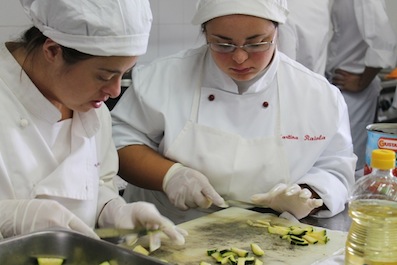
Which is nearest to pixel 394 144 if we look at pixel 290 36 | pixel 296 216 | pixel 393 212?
pixel 296 216

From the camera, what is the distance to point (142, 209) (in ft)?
5.46

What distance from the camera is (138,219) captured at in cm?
167

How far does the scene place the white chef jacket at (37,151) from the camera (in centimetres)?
156

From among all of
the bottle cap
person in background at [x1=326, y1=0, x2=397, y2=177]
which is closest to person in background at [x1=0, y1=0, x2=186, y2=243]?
the bottle cap

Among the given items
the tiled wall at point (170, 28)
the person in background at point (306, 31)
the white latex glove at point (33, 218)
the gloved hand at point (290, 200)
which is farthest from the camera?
the tiled wall at point (170, 28)

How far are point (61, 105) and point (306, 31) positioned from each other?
6.36ft

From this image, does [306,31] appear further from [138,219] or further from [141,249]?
[141,249]

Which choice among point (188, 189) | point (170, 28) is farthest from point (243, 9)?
point (170, 28)

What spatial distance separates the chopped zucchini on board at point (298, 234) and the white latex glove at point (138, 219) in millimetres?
281

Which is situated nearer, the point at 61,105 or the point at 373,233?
the point at 373,233

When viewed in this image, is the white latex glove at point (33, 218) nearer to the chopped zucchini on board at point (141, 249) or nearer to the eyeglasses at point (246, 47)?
the chopped zucchini on board at point (141, 249)

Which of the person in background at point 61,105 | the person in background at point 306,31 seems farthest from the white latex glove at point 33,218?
the person in background at point 306,31

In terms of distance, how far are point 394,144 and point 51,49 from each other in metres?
1.02

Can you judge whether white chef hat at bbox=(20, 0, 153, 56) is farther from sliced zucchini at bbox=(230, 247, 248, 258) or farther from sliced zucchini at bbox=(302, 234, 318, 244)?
sliced zucchini at bbox=(302, 234, 318, 244)
